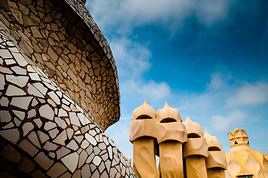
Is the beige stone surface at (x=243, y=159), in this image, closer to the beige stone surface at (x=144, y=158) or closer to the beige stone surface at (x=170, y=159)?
the beige stone surface at (x=170, y=159)

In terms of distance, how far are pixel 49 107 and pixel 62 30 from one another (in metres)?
1.43

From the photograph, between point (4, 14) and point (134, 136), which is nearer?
point (4, 14)

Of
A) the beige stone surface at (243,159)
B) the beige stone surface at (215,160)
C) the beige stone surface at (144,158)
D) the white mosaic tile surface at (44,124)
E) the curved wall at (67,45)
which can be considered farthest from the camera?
the beige stone surface at (243,159)

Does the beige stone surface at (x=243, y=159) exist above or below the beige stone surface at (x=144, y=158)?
above

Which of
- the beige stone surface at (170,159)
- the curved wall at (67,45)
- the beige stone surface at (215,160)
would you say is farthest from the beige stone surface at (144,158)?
the curved wall at (67,45)

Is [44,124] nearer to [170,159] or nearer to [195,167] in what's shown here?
[170,159]

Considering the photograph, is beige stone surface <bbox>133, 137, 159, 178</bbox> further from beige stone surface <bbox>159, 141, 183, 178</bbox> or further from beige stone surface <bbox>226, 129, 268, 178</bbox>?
beige stone surface <bbox>226, 129, 268, 178</bbox>

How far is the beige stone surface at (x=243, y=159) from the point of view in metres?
13.0

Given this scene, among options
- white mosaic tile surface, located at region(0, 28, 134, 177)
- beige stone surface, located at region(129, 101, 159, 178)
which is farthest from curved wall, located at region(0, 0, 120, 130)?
beige stone surface, located at region(129, 101, 159, 178)

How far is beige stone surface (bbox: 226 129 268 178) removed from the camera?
511 inches

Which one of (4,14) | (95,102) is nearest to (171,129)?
(95,102)

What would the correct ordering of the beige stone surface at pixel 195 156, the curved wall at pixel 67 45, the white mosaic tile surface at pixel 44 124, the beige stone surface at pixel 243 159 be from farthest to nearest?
the beige stone surface at pixel 243 159 < the beige stone surface at pixel 195 156 < the curved wall at pixel 67 45 < the white mosaic tile surface at pixel 44 124

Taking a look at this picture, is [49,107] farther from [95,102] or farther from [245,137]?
[245,137]

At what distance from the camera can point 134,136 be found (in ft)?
25.2
